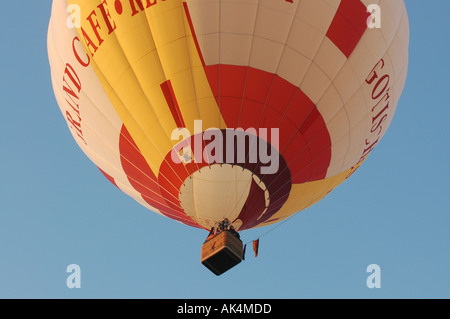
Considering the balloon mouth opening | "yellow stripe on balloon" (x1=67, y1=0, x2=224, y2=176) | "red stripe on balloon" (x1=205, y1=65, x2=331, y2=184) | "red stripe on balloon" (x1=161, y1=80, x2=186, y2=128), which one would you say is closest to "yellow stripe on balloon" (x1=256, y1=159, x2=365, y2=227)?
the balloon mouth opening

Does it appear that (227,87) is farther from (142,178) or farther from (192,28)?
(142,178)

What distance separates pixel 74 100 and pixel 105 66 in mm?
986

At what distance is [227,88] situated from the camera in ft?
32.2

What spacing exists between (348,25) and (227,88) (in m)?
1.97

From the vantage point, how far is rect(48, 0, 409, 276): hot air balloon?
9.79 metres

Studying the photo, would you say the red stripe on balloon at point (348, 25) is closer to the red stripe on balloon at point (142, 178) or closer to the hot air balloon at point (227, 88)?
the hot air balloon at point (227, 88)

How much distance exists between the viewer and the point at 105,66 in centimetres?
1030

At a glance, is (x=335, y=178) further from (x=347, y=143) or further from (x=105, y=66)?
(x=105, y=66)

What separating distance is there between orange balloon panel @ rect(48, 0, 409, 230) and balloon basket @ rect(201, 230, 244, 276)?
1.65ft

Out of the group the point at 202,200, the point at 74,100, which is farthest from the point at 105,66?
the point at 202,200

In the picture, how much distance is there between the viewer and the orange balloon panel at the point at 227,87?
979cm

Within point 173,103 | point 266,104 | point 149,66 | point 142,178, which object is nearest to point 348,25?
point 266,104

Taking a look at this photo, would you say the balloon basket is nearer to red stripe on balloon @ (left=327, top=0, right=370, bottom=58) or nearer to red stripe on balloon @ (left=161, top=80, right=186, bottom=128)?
red stripe on balloon @ (left=161, top=80, right=186, bottom=128)

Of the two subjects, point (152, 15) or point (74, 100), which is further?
point (74, 100)
